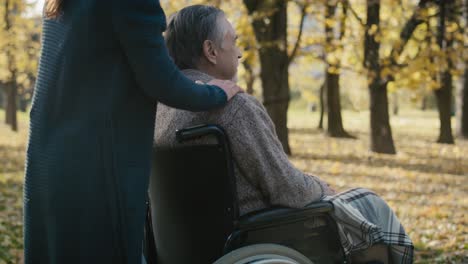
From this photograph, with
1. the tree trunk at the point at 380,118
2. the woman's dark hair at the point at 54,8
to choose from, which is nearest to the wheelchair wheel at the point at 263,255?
the woman's dark hair at the point at 54,8

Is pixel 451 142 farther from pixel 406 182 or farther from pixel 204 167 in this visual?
pixel 204 167

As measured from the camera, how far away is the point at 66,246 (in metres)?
1.97

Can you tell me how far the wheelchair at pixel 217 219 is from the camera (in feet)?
7.73

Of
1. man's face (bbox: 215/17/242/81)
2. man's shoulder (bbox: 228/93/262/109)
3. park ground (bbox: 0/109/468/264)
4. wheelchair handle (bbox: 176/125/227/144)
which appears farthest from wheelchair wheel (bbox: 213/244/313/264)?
park ground (bbox: 0/109/468/264)

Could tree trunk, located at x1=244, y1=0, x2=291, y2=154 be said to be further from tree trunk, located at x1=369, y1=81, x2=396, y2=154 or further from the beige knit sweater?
the beige knit sweater

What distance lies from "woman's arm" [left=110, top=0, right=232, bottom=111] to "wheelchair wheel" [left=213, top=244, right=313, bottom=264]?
62 cm

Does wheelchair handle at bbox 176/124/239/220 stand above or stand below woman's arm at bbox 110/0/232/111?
below

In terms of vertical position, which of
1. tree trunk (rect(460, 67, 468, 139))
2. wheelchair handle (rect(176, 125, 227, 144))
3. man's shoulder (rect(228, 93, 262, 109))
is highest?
man's shoulder (rect(228, 93, 262, 109))

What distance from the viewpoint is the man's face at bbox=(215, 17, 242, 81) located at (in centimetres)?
248

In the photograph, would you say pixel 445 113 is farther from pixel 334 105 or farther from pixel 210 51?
pixel 210 51

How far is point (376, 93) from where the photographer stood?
13.6 m

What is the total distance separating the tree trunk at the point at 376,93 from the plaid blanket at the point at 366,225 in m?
10.1

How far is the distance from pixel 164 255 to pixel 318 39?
1169 cm

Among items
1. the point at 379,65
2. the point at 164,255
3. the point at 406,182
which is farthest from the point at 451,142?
the point at 164,255
